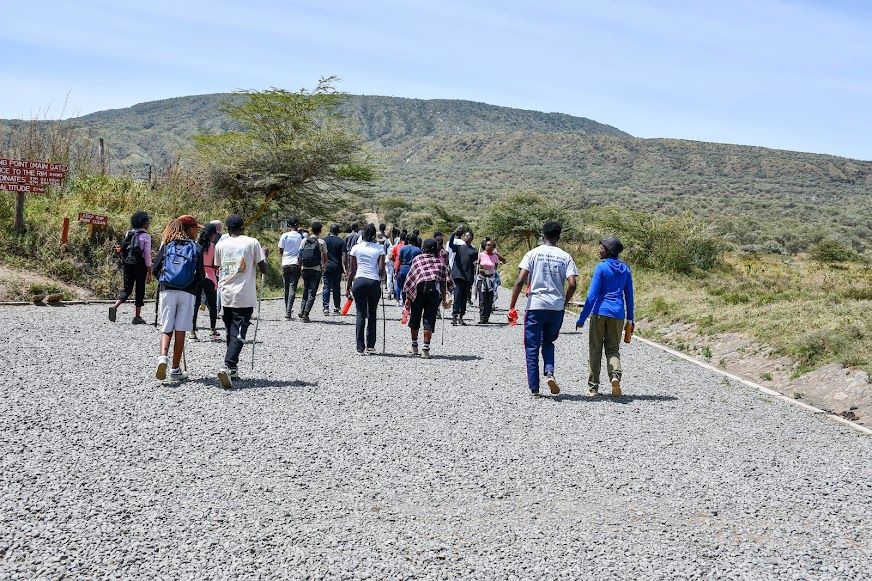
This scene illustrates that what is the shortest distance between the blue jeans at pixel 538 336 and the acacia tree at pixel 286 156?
2331 cm

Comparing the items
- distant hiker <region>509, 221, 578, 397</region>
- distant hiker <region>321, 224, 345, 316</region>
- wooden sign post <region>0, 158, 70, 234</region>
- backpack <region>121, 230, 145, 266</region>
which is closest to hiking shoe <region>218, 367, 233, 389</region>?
distant hiker <region>509, 221, 578, 397</region>

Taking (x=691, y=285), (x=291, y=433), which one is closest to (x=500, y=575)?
(x=291, y=433)

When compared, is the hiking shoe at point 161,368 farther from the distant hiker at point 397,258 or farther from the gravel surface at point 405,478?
the distant hiker at point 397,258

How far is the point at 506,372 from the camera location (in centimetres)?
1156

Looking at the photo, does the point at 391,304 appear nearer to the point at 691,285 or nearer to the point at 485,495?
the point at 691,285

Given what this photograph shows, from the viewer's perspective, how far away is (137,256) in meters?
13.7

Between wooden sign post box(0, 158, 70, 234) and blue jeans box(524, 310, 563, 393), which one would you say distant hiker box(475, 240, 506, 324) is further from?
wooden sign post box(0, 158, 70, 234)

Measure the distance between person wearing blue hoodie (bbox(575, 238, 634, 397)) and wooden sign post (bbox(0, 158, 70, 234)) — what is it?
13240mm

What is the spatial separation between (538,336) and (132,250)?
23.5 ft

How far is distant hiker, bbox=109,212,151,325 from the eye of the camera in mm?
13109

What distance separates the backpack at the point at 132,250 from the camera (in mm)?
13477

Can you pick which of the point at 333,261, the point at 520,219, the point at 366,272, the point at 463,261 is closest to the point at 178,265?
the point at 366,272

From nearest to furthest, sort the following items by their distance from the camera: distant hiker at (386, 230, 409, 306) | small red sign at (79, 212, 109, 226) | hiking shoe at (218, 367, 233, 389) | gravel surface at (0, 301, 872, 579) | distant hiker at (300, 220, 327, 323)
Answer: gravel surface at (0, 301, 872, 579), hiking shoe at (218, 367, 233, 389), distant hiker at (300, 220, 327, 323), small red sign at (79, 212, 109, 226), distant hiker at (386, 230, 409, 306)

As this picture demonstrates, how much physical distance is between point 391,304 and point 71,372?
12.9m
